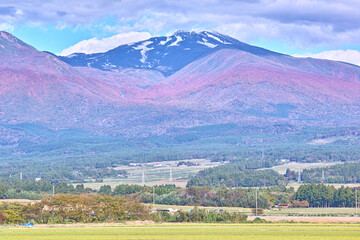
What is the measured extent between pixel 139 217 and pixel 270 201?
22.0 metres

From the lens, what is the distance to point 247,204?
76.8 metres

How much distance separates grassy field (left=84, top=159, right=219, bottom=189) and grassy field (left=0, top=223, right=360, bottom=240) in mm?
46627

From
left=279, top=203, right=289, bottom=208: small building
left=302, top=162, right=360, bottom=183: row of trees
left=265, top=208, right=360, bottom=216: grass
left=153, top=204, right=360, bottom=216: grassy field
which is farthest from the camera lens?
left=302, top=162, right=360, bottom=183: row of trees

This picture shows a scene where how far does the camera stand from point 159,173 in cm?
11838

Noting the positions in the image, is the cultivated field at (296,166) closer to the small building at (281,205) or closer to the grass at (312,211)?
the small building at (281,205)

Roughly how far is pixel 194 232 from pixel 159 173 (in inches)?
2768

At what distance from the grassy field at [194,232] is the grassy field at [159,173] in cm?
4663

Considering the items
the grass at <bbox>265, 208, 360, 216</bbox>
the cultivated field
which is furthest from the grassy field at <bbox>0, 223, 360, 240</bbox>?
the cultivated field

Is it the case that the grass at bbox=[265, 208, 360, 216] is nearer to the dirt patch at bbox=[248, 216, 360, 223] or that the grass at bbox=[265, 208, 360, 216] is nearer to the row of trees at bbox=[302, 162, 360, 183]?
the dirt patch at bbox=[248, 216, 360, 223]

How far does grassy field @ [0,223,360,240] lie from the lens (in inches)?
1777

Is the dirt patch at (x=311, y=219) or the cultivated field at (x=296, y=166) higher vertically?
the cultivated field at (x=296, y=166)

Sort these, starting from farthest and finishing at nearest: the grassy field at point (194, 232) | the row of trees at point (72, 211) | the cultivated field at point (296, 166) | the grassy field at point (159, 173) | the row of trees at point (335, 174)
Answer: the cultivated field at point (296, 166) → the row of trees at point (335, 174) → the grassy field at point (159, 173) → the row of trees at point (72, 211) → the grassy field at point (194, 232)

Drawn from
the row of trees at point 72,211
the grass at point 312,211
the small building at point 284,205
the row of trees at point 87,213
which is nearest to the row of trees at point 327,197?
the small building at point 284,205

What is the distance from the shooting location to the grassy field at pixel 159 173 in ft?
344
